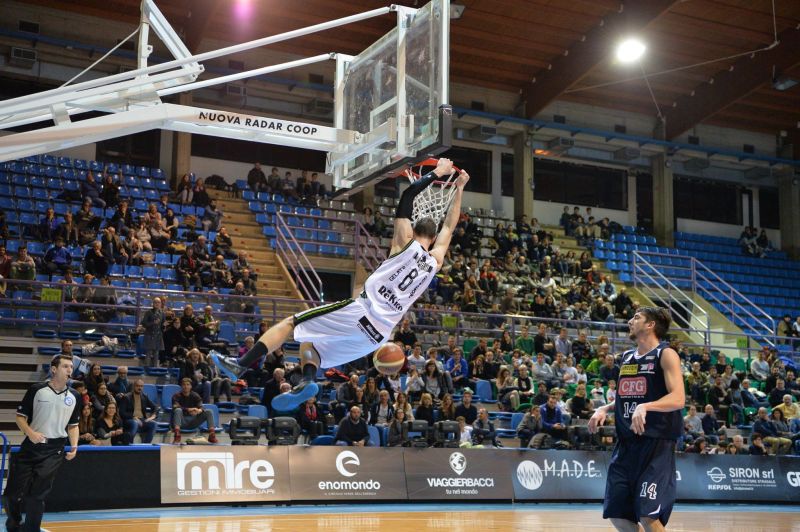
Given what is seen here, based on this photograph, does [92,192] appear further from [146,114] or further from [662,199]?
[662,199]

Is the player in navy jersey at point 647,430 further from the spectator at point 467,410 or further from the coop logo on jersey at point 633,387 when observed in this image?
the spectator at point 467,410

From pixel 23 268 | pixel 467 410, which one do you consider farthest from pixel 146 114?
pixel 23 268

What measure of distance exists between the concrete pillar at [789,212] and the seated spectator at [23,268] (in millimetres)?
28649

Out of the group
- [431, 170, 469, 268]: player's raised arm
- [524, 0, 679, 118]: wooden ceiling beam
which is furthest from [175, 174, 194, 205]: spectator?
[431, 170, 469, 268]: player's raised arm

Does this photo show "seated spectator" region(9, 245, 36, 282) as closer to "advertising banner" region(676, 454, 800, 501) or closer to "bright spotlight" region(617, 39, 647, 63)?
"advertising banner" region(676, 454, 800, 501)

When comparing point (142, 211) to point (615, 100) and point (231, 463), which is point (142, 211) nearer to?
point (231, 463)

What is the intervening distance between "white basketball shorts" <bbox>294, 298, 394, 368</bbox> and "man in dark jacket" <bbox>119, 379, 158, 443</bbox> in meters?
7.49

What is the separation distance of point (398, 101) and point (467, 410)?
9.67m

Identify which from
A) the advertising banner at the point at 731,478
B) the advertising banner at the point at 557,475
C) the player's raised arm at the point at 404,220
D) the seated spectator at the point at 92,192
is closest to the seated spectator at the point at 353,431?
the advertising banner at the point at 557,475

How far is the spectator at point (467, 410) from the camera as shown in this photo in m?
17.4

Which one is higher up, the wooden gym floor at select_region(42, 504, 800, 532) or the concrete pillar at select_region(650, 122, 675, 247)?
the concrete pillar at select_region(650, 122, 675, 247)

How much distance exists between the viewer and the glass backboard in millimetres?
8648

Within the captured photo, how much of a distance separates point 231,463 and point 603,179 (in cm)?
2421

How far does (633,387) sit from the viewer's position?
720 cm
